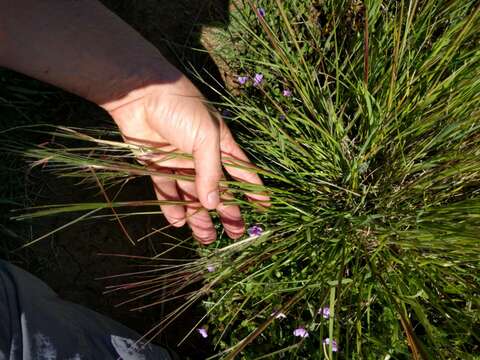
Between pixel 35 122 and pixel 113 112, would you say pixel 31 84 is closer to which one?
pixel 35 122

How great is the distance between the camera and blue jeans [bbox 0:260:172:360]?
115 centimetres

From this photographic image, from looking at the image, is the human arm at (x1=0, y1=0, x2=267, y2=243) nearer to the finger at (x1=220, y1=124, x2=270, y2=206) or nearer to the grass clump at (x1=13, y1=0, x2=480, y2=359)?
the finger at (x1=220, y1=124, x2=270, y2=206)

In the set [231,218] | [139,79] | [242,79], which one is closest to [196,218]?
[231,218]

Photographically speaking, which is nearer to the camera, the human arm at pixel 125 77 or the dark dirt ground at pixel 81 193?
the human arm at pixel 125 77

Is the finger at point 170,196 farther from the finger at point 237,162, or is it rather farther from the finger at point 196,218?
the finger at point 237,162

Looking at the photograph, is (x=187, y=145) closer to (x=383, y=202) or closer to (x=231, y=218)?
(x=231, y=218)

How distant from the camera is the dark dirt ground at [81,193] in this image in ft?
6.36

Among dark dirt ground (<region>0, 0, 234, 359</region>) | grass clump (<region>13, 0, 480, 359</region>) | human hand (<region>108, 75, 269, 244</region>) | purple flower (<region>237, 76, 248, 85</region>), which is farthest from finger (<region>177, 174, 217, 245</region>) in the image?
purple flower (<region>237, 76, 248, 85</region>)

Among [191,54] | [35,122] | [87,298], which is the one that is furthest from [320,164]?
[35,122]

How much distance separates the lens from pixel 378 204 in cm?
143

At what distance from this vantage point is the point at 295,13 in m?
1.89

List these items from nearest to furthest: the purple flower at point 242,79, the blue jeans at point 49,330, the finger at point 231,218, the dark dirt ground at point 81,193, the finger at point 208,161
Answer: the blue jeans at point 49,330 < the finger at point 208,161 < the finger at point 231,218 < the purple flower at point 242,79 < the dark dirt ground at point 81,193

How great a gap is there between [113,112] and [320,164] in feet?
2.32

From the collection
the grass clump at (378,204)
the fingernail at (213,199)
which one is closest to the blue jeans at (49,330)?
the grass clump at (378,204)
